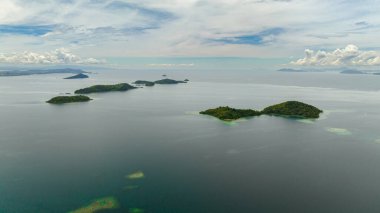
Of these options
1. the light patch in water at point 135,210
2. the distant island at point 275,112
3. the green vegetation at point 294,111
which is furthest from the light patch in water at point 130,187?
the green vegetation at point 294,111

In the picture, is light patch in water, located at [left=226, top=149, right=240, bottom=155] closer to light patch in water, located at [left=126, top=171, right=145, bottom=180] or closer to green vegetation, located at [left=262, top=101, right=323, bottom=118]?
light patch in water, located at [left=126, top=171, right=145, bottom=180]

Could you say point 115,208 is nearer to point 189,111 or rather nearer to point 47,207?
point 47,207

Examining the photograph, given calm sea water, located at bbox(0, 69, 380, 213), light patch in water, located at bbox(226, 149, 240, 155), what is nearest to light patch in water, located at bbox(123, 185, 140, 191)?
calm sea water, located at bbox(0, 69, 380, 213)

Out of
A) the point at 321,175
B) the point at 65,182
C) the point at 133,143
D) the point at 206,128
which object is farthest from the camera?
the point at 206,128

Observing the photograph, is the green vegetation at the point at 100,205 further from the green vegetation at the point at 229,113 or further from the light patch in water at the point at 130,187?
the green vegetation at the point at 229,113

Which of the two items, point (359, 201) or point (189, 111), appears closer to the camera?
point (359, 201)

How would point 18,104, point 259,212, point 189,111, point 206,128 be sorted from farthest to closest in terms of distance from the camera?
point 18,104 < point 189,111 < point 206,128 < point 259,212

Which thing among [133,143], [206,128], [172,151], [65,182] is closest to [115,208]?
[65,182]
